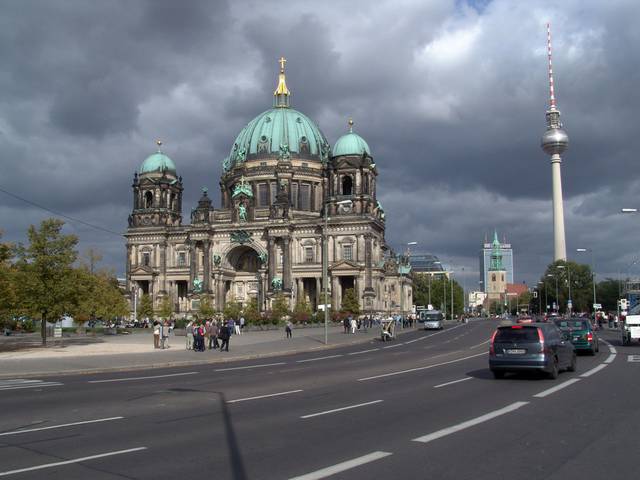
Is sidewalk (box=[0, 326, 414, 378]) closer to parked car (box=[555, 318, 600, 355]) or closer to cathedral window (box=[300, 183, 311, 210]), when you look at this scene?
parked car (box=[555, 318, 600, 355])

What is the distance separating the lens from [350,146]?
9725cm

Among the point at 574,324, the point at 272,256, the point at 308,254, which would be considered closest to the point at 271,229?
the point at 272,256

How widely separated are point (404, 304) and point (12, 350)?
81463 mm

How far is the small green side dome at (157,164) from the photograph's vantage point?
106 m

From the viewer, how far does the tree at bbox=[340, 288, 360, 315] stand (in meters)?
83.5

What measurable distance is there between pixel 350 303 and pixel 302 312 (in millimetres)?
8896

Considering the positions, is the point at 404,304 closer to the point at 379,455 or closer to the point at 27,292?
the point at 27,292

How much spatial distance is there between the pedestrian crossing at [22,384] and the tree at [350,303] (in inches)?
2450

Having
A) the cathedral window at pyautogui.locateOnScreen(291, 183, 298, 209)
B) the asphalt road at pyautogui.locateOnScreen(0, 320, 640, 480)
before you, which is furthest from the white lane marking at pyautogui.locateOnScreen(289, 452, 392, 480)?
the cathedral window at pyautogui.locateOnScreen(291, 183, 298, 209)

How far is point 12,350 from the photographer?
1485 inches

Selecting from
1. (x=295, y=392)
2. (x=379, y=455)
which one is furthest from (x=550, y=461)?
(x=295, y=392)

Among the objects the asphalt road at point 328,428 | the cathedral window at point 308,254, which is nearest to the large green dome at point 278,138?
the cathedral window at point 308,254

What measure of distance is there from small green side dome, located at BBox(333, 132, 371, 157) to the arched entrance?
19.8m

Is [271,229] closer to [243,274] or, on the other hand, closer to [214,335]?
[243,274]
